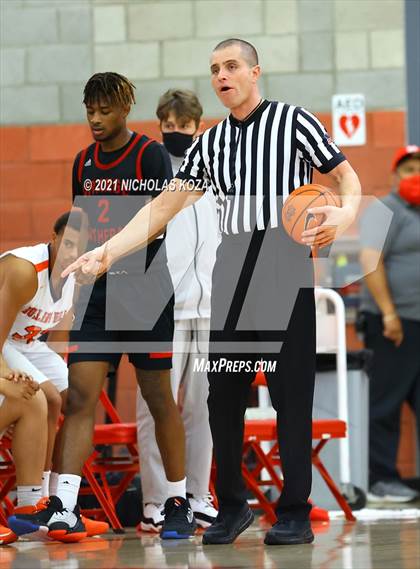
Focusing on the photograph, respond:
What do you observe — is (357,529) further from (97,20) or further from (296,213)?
(97,20)

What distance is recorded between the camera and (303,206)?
457 centimetres

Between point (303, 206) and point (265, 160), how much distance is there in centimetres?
30

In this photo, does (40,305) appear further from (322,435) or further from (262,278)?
(322,435)

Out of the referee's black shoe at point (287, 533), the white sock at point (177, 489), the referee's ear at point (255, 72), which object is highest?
the referee's ear at point (255, 72)

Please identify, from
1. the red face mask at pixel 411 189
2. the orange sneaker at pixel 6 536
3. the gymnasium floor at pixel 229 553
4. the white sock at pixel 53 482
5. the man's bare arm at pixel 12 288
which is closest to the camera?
the gymnasium floor at pixel 229 553

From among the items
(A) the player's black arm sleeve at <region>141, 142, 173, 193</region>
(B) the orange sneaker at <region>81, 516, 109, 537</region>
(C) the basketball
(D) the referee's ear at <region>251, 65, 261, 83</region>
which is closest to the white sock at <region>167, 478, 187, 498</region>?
(B) the orange sneaker at <region>81, 516, 109, 537</region>

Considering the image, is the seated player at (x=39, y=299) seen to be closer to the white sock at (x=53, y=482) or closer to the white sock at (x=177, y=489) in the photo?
the white sock at (x=53, y=482)

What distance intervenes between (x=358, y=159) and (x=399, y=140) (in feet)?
0.97

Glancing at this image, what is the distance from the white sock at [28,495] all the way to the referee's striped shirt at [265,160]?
1334mm

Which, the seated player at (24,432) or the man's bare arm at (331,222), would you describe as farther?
the seated player at (24,432)

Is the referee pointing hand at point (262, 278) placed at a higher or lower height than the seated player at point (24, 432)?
higher

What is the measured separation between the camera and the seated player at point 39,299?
17.5ft

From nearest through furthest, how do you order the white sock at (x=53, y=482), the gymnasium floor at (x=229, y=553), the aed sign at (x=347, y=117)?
1. the gymnasium floor at (x=229, y=553)
2. the white sock at (x=53, y=482)
3. the aed sign at (x=347, y=117)

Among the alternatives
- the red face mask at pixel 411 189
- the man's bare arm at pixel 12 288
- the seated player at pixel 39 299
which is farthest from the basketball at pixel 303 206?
the red face mask at pixel 411 189
